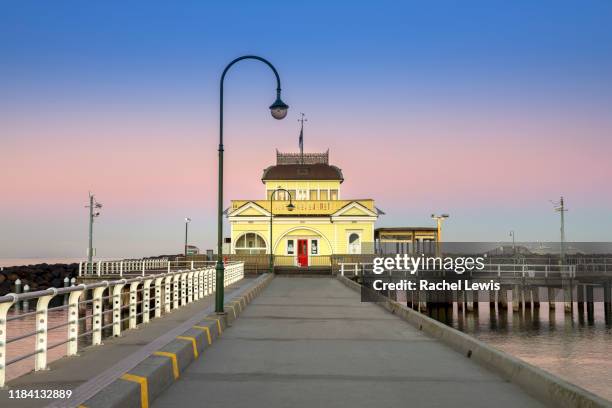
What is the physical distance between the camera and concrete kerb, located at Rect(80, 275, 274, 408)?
255 inches

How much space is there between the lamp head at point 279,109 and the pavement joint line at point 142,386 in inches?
411

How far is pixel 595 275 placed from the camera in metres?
46.7

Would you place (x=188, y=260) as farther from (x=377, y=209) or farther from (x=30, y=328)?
(x=30, y=328)

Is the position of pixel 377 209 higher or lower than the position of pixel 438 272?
higher

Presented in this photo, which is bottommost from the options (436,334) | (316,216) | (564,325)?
(564,325)

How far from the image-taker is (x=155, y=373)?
313 inches

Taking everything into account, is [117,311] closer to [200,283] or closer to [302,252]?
[200,283]

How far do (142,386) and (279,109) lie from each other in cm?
1078

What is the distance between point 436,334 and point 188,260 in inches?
1767

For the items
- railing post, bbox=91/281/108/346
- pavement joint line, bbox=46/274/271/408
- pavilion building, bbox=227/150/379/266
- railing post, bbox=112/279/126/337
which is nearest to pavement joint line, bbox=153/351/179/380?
pavement joint line, bbox=46/274/271/408

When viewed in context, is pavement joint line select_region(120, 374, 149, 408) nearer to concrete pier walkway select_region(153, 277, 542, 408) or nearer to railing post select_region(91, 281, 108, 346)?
concrete pier walkway select_region(153, 277, 542, 408)

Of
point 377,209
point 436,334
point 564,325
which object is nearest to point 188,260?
point 377,209

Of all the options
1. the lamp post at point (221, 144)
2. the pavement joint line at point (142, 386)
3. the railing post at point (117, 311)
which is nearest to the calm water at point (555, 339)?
→ the lamp post at point (221, 144)

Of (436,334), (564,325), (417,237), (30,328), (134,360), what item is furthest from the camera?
(417,237)
